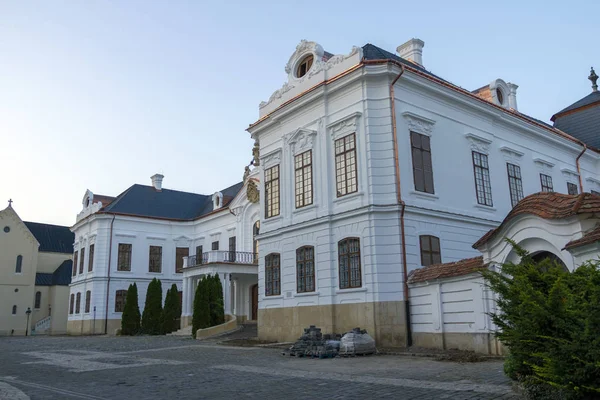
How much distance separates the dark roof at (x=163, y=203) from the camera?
41.4m

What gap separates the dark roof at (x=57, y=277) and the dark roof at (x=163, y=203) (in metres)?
12.9

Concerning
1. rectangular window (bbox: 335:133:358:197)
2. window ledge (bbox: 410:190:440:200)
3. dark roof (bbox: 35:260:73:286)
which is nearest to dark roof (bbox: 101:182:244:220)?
dark roof (bbox: 35:260:73:286)

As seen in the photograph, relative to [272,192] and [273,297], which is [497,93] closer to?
[272,192]

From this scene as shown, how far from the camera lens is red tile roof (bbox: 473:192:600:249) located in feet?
30.8

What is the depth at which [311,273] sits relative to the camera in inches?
778

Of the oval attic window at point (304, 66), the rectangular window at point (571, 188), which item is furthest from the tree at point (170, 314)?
the rectangular window at point (571, 188)

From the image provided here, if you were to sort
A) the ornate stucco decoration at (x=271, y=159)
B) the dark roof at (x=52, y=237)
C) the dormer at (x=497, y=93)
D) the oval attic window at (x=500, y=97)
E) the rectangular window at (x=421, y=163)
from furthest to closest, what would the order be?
the dark roof at (x=52, y=237), the oval attic window at (x=500, y=97), the dormer at (x=497, y=93), the ornate stucco decoration at (x=271, y=159), the rectangular window at (x=421, y=163)

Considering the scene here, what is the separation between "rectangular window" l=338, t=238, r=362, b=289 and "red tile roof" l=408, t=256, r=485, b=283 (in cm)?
181

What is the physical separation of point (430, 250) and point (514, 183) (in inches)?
273

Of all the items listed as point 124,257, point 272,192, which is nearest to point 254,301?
point 124,257

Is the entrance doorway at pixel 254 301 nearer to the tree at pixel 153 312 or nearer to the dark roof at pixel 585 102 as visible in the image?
the tree at pixel 153 312

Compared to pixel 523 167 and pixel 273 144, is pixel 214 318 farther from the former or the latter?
pixel 523 167

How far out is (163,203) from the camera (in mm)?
44094

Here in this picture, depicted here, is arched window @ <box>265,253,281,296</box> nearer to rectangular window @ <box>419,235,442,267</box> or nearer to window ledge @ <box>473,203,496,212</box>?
rectangular window @ <box>419,235,442,267</box>
